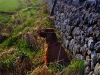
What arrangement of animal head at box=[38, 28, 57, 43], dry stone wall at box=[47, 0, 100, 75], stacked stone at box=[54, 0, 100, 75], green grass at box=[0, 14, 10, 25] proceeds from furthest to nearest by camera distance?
green grass at box=[0, 14, 10, 25], animal head at box=[38, 28, 57, 43], stacked stone at box=[54, 0, 100, 75], dry stone wall at box=[47, 0, 100, 75]

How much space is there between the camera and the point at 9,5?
34875 millimetres

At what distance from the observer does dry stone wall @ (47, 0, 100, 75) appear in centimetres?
851

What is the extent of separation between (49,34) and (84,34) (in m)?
5.12

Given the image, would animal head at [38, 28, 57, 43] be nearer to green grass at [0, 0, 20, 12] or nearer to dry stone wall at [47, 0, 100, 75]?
dry stone wall at [47, 0, 100, 75]

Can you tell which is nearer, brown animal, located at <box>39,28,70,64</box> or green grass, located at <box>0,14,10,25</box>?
brown animal, located at <box>39,28,70,64</box>

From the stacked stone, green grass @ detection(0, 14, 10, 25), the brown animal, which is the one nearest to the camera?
the stacked stone

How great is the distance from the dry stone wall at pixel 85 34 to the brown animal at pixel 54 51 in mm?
437

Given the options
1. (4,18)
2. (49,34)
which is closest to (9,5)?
(4,18)

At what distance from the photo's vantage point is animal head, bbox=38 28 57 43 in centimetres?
1403

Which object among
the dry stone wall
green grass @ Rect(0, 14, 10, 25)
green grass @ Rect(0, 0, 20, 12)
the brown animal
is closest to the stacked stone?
the dry stone wall

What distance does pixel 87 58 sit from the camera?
29.4 ft

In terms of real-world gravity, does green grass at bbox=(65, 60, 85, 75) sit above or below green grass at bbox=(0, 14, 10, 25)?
above

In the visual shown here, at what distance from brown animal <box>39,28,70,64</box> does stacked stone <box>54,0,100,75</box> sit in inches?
17.2

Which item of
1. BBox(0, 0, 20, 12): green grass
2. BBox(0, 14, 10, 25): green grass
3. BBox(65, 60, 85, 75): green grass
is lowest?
BBox(0, 14, 10, 25): green grass
